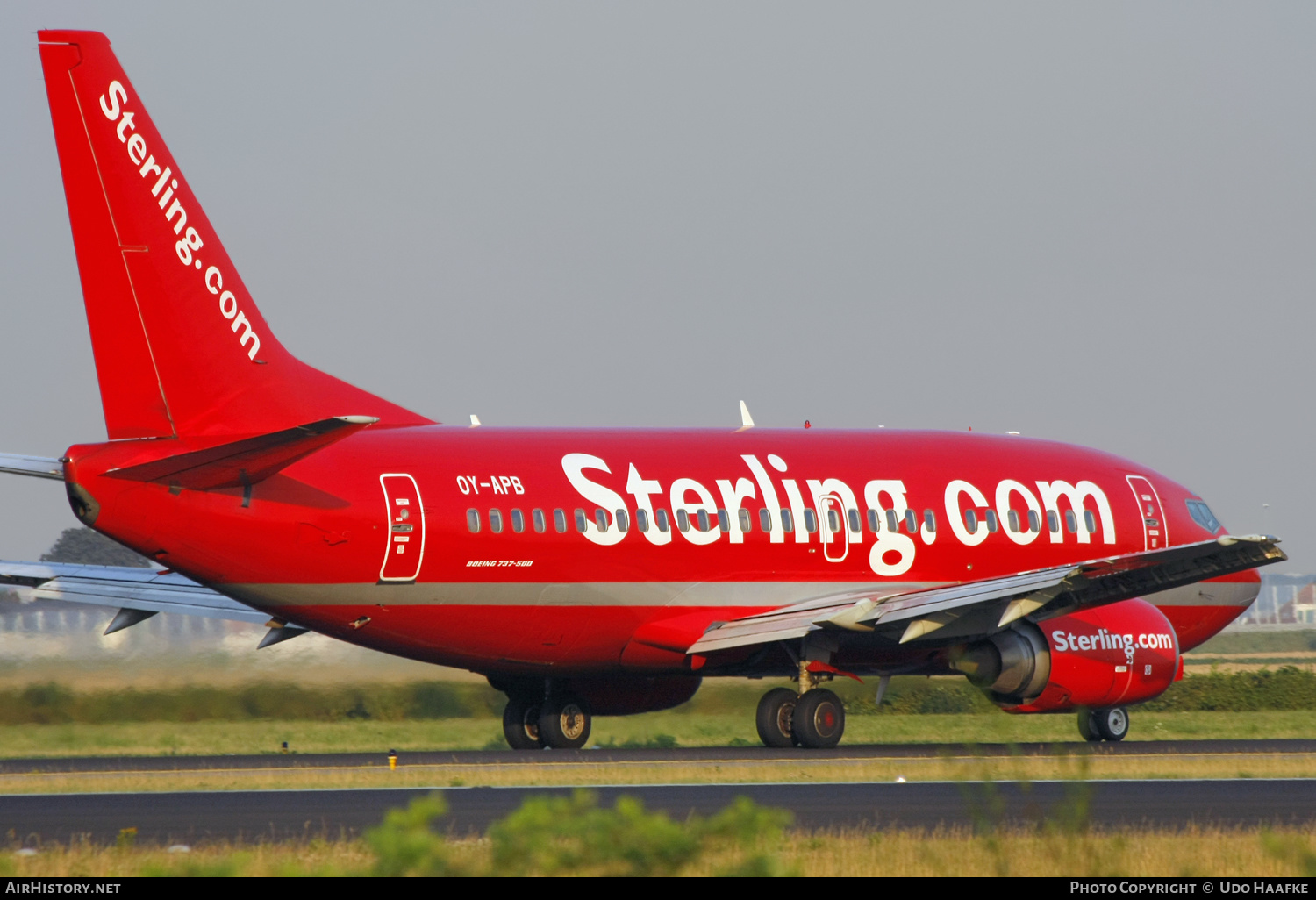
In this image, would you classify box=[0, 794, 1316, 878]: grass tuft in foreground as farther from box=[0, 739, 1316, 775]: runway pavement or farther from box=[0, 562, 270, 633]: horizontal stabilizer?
box=[0, 562, 270, 633]: horizontal stabilizer

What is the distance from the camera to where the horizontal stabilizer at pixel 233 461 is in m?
22.5

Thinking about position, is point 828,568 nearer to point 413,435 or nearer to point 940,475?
point 940,475

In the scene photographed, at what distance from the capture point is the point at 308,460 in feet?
80.6

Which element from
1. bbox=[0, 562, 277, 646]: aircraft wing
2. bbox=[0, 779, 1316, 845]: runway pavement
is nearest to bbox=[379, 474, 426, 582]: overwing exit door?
bbox=[0, 562, 277, 646]: aircraft wing

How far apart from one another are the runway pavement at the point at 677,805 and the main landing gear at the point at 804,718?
5.59m

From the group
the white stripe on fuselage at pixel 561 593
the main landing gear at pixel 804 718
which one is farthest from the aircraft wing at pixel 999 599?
the main landing gear at pixel 804 718

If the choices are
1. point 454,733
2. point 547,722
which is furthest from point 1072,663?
point 454,733

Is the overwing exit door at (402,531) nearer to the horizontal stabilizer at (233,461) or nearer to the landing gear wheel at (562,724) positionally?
the horizontal stabilizer at (233,461)

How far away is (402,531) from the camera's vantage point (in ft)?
82.0

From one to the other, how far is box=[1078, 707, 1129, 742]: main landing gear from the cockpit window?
4.43 meters

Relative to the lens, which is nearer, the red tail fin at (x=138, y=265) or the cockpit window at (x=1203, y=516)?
the red tail fin at (x=138, y=265)

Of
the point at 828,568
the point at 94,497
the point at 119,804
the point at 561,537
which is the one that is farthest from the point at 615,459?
the point at 119,804

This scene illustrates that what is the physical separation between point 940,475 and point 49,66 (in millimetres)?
14805

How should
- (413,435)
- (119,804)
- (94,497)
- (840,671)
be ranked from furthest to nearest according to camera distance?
1. (840,671)
2. (413,435)
3. (94,497)
4. (119,804)
